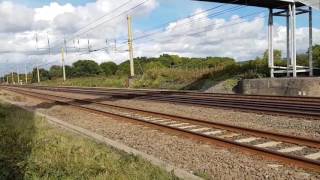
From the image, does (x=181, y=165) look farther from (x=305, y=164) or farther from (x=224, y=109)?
(x=224, y=109)

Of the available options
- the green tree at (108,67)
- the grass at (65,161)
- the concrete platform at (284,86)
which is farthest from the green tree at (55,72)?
the grass at (65,161)

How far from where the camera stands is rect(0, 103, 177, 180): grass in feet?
26.2

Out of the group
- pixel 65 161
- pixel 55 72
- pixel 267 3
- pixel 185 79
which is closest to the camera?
pixel 65 161

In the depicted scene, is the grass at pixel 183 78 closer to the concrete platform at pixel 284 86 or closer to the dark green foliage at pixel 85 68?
the concrete platform at pixel 284 86

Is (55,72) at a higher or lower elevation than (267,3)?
lower

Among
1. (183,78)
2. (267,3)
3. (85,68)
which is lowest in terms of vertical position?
(183,78)

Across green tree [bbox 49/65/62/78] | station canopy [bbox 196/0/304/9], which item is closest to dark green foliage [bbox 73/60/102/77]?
green tree [bbox 49/65/62/78]

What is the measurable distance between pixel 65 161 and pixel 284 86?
2091 centimetres

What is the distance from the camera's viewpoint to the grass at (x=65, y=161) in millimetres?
7989

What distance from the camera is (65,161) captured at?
30.6 ft

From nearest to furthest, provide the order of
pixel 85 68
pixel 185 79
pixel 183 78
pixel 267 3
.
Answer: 1. pixel 267 3
2. pixel 185 79
3. pixel 183 78
4. pixel 85 68

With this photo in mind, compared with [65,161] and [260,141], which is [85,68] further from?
[65,161]

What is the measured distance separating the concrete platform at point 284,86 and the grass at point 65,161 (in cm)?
1647

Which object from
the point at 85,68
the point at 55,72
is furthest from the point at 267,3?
the point at 55,72
